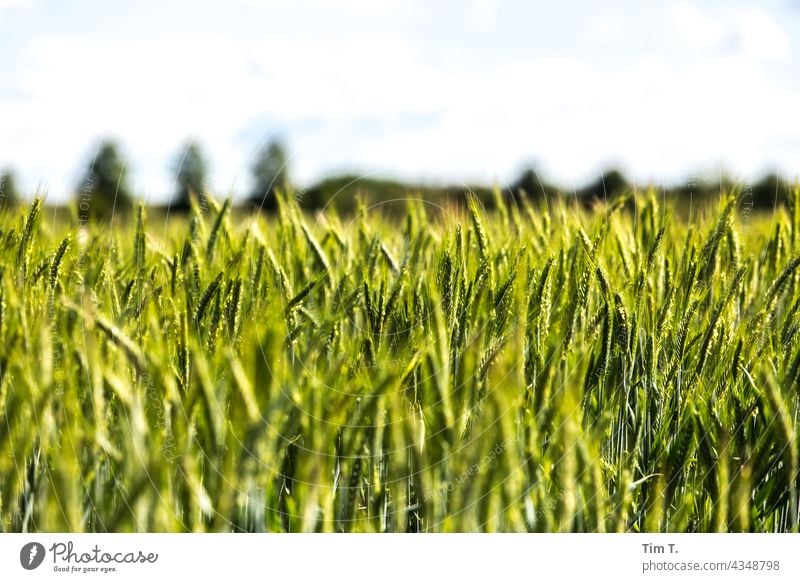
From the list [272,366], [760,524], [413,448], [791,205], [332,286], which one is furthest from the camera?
[791,205]

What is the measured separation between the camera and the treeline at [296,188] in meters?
0.90

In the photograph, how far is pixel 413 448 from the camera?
799mm

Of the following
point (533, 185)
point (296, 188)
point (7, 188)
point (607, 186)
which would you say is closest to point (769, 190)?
point (607, 186)

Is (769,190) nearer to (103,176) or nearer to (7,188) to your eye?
(103,176)

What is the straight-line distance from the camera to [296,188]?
0.98 metres

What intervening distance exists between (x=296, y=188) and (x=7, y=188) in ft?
1.31

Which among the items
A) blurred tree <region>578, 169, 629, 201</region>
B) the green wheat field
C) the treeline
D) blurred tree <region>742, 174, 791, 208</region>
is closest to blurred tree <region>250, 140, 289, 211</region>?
the treeline

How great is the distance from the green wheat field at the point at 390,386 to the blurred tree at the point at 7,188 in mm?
41
